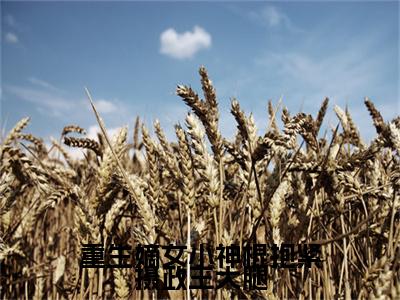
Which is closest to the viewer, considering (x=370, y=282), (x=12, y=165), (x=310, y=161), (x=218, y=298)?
(x=370, y=282)

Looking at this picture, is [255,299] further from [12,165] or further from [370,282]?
[12,165]

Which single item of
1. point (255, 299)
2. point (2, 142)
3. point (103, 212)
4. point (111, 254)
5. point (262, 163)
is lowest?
point (255, 299)

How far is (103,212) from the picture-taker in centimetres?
160

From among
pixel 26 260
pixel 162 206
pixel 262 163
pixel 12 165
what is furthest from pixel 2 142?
pixel 262 163

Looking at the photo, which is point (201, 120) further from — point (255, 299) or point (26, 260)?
point (26, 260)

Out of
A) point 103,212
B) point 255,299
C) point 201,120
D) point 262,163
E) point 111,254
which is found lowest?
point 255,299

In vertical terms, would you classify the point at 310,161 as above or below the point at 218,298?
above

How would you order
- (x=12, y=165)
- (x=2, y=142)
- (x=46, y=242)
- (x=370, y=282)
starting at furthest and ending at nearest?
(x=46, y=242), (x=2, y=142), (x=12, y=165), (x=370, y=282)

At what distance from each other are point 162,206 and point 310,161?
0.63m

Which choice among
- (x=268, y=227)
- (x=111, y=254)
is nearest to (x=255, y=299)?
(x=268, y=227)

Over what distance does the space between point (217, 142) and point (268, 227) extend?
0.36 meters

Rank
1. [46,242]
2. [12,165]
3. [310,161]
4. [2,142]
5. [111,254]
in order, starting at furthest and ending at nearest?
1. [46,242]
2. [2,142]
3. [12,165]
4. [111,254]
5. [310,161]

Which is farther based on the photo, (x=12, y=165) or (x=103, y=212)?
(x=12, y=165)

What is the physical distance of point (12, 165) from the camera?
6.91 ft
